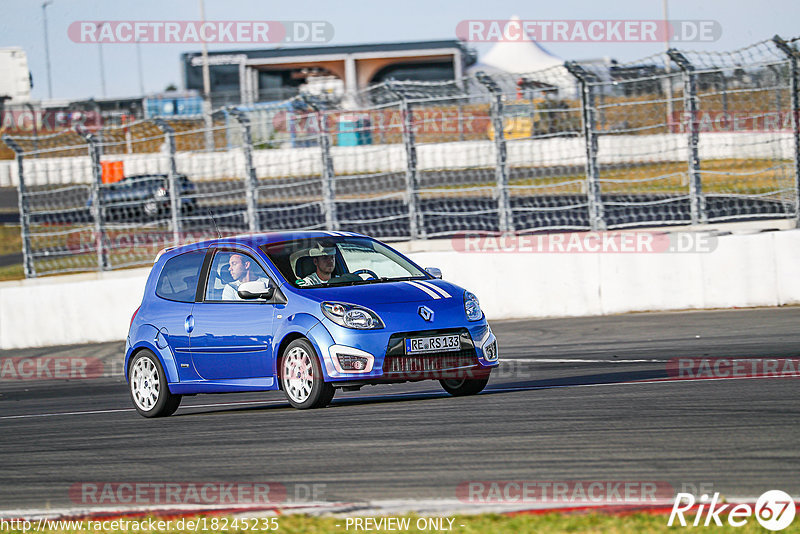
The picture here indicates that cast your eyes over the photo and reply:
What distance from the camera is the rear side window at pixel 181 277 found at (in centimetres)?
1045

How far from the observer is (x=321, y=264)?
9.99 meters

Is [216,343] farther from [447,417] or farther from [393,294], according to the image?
[447,417]

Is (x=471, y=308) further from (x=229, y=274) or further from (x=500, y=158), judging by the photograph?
(x=500, y=158)

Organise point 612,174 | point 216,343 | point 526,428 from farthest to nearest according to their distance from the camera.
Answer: point 612,174
point 216,343
point 526,428

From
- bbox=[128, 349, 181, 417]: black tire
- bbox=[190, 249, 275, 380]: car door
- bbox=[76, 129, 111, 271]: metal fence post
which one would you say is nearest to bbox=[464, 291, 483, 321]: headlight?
bbox=[190, 249, 275, 380]: car door

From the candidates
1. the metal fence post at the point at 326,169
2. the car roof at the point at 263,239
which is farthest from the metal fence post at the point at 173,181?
the car roof at the point at 263,239

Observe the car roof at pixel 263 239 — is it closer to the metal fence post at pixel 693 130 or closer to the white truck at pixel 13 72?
the metal fence post at pixel 693 130

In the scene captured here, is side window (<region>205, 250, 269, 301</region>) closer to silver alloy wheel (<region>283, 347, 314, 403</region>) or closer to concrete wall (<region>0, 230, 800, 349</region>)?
silver alloy wheel (<region>283, 347, 314, 403</region>)

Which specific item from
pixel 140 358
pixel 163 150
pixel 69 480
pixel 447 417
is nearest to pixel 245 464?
pixel 69 480

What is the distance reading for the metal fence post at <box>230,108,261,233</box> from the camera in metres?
17.9

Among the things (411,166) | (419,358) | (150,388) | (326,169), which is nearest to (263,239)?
(150,388)

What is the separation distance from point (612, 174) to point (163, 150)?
21.7ft

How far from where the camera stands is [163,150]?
18531mm

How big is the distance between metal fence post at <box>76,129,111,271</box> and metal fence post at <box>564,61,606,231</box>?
7295mm
